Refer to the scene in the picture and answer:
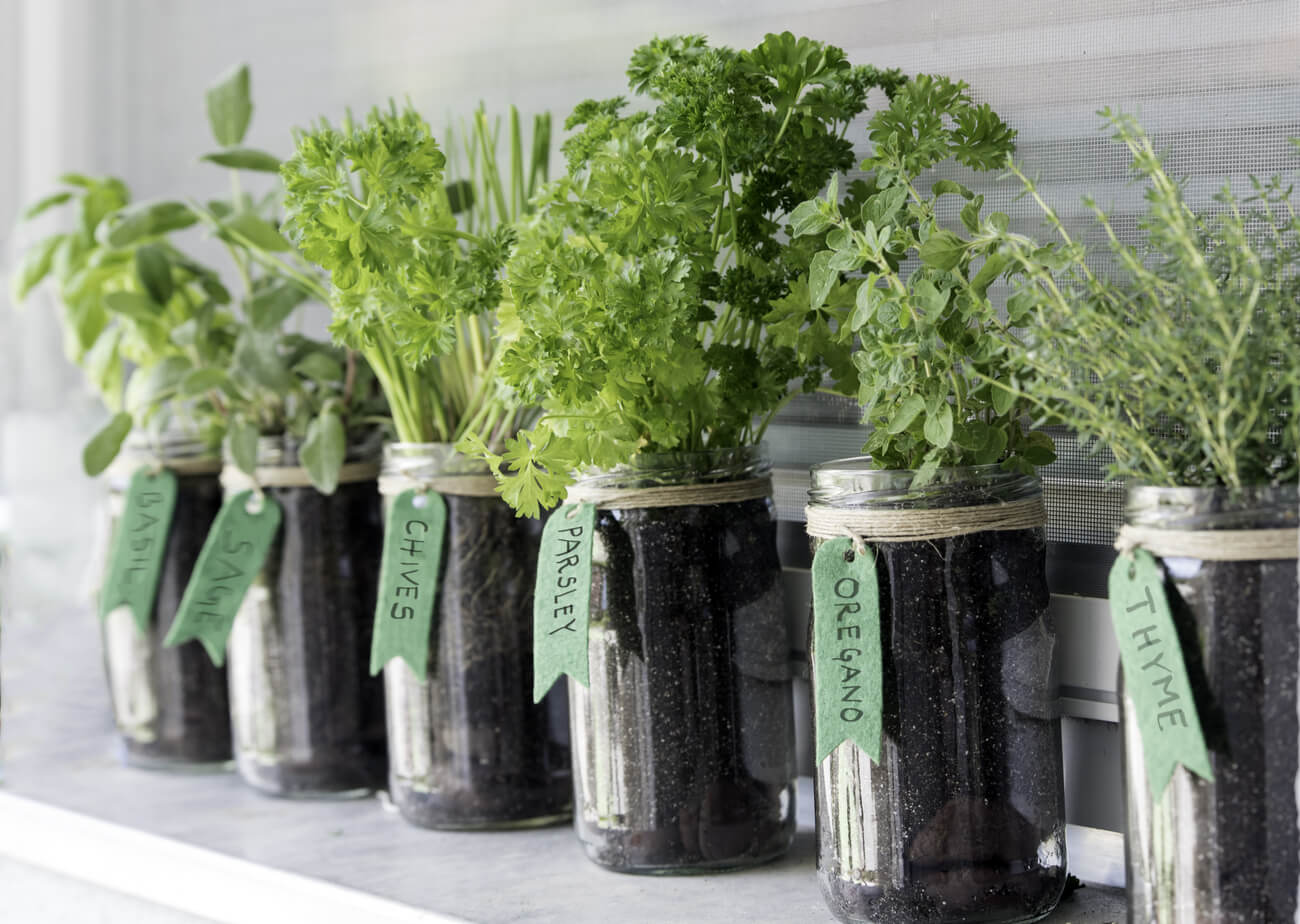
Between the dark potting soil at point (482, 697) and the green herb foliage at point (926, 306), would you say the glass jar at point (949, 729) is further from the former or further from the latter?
the dark potting soil at point (482, 697)

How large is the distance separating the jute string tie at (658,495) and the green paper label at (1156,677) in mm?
242

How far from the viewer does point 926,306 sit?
635 mm

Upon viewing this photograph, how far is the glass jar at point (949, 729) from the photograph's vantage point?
26.4 inches

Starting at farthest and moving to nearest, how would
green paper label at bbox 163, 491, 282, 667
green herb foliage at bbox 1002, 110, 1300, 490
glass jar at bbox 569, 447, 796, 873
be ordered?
green paper label at bbox 163, 491, 282, 667, glass jar at bbox 569, 447, 796, 873, green herb foliage at bbox 1002, 110, 1300, 490

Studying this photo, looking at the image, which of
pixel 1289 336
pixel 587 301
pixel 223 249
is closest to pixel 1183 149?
pixel 1289 336

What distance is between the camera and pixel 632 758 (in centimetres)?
77

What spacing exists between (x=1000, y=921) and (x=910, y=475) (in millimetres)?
232

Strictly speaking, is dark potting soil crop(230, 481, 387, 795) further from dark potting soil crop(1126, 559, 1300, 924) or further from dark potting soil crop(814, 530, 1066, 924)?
dark potting soil crop(1126, 559, 1300, 924)

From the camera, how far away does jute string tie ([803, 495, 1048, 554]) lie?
0.66 metres

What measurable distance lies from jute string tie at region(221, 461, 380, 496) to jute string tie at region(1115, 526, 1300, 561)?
594 millimetres

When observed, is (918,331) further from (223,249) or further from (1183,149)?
(223,249)

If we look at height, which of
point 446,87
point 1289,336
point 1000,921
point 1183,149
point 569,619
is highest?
point 446,87

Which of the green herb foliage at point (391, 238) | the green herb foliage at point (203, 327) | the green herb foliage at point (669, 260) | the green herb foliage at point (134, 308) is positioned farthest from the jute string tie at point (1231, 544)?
the green herb foliage at point (134, 308)

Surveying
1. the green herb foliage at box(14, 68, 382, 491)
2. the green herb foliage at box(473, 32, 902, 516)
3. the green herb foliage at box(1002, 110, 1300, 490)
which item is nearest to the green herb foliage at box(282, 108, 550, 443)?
the green herb foliage at box(473, 32, 902, 516)
